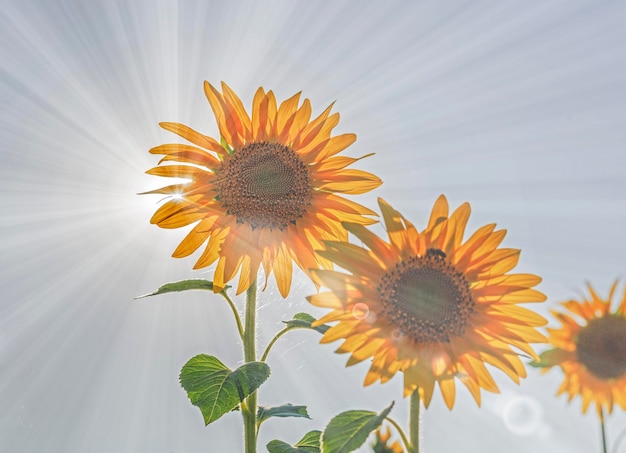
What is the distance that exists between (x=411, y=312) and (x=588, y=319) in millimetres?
2097

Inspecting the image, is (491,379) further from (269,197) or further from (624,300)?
(624,300)

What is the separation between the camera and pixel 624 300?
134 inches

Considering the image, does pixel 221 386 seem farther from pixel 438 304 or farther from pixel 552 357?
pixel 552 357

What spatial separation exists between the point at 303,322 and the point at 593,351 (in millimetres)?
2185

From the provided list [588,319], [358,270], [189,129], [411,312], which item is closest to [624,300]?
[588,319]

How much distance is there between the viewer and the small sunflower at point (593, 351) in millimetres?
3484

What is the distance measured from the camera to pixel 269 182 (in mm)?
2471

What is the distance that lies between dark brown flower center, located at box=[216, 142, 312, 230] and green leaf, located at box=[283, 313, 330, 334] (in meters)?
0.39

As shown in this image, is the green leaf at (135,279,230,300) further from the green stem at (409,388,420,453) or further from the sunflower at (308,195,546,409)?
the green stem at (409,388,420,453)

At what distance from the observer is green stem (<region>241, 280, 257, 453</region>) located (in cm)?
192

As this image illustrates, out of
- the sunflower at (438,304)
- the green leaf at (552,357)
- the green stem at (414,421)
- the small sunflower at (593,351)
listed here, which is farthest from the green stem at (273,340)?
the small sunflower at (593,351)

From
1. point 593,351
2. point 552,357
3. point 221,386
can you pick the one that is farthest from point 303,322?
point 593,351

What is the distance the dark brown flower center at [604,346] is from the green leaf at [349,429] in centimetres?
235

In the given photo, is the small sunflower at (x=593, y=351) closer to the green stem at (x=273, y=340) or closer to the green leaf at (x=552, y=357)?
the green leaf at (x=552, y=357)
